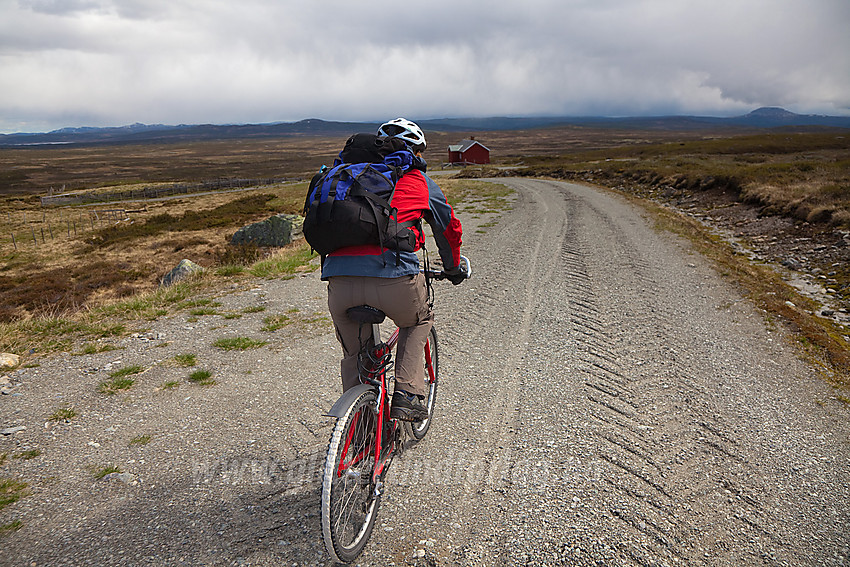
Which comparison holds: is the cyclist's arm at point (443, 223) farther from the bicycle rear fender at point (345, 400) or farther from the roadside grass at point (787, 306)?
the roadside grass at point (787, 306)

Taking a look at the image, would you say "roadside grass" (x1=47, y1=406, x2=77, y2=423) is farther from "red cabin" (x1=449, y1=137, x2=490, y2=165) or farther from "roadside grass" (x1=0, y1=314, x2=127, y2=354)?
"red cabin" (x1=449, y1=137, x2=490, y2=165)

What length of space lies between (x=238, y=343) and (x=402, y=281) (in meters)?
4.03

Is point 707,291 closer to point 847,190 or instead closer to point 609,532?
point 609,532

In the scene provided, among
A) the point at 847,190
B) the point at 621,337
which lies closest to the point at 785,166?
the point at 847,190

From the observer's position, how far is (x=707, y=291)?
907cm

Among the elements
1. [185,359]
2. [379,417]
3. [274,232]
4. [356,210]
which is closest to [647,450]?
[379,417]

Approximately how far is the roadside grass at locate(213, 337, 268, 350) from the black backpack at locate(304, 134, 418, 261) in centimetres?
371

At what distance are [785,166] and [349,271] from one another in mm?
34772

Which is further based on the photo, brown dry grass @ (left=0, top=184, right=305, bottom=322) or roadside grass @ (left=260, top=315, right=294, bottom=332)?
brown dry grass @ (left=0, top=184, right=305, bottom=322)

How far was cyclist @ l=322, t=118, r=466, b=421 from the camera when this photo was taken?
299 centimetres

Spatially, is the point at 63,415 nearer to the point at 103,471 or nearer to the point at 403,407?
the point at 103,471

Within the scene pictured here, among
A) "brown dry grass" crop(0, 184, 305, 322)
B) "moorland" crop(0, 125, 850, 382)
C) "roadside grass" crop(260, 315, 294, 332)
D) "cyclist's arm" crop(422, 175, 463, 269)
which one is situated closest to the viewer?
"cyclist's arm" crop(422, 175, 463, 269)

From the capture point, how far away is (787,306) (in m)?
8.31

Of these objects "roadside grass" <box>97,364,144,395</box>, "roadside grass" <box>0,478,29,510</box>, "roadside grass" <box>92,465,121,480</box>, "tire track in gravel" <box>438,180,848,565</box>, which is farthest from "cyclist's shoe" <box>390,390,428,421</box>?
"roadside grass" <box>97,364,144,395</box>
